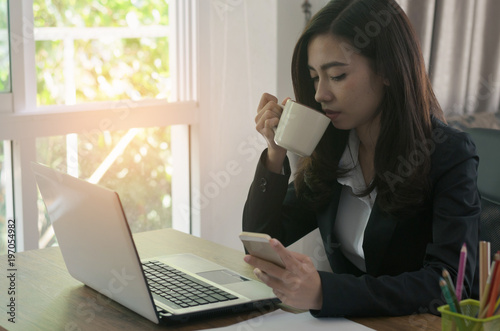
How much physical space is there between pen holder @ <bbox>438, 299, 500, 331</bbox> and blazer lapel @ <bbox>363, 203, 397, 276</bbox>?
1.74 ft

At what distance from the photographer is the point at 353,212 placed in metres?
1.53

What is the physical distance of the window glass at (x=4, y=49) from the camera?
216cm

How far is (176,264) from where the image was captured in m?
1.39

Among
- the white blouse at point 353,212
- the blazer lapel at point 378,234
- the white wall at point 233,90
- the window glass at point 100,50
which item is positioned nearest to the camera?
the blazer lapel at point 378,234

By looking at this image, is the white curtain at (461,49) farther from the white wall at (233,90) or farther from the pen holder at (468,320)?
the pen holder at (468,320)

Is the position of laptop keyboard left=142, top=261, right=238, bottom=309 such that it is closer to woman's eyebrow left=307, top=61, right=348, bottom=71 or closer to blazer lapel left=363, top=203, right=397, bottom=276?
blazer lapel left=363, top=203, right=397, bottom=276

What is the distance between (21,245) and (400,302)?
1537 millimetres

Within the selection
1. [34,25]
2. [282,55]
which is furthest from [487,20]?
[34,25]

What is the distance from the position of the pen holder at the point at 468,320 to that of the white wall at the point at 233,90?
5.46ft

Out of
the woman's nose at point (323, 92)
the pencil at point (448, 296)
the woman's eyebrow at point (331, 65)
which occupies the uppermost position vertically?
the woman's eyebrow at point (331, 65)

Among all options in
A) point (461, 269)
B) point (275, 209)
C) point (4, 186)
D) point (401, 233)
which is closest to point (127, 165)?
point (4, 186)

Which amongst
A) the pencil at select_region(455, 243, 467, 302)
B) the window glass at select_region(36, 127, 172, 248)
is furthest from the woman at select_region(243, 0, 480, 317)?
the window glass at select_region(36, 127, 172, 248)

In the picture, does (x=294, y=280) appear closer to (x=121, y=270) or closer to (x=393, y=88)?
(x=121, y=270)

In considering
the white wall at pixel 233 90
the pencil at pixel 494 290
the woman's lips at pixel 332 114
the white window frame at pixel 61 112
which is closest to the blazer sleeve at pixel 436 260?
the woman's lips at pixel 332 114
